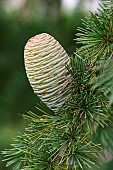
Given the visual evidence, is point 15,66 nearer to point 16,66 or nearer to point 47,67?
point 16,66

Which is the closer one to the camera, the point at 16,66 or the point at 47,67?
the point at 47,67

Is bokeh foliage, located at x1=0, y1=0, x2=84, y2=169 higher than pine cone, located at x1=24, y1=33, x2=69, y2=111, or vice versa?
bokeh foliage, located at x1=0, y1=0, x2=84, y2=169

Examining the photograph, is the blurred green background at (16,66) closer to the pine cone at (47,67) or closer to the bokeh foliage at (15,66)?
the bokeh foliage at (15,66)

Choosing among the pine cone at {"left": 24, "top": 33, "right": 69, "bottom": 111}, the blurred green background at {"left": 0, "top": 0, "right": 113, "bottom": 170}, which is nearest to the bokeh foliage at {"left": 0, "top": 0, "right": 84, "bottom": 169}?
the blurred green background at {"left": 0, "top": 0, "right": 113, "bottom": 170}

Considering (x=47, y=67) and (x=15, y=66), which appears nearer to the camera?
(x=47, y=67)

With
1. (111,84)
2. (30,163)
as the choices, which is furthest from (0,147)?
(111,84)

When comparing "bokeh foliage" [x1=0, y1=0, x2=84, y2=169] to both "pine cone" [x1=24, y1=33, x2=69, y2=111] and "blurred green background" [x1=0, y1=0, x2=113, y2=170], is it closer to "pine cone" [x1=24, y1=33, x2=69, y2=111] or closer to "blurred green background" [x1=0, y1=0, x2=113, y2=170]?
"blurred green background" [x1=0, y1=0, x2=113, y2=170]

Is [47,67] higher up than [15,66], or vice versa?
[15,66]

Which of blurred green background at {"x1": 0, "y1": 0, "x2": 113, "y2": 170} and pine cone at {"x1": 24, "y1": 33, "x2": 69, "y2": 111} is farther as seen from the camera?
blurred green background at {"x1": 0, "y1": 0, "x2": 113, "y2": 170}

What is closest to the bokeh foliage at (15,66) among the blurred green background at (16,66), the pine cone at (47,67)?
the blurred green background at (16,66)

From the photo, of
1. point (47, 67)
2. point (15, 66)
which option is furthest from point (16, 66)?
point (47, 67)

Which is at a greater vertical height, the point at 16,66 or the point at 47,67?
the point at 16,66
